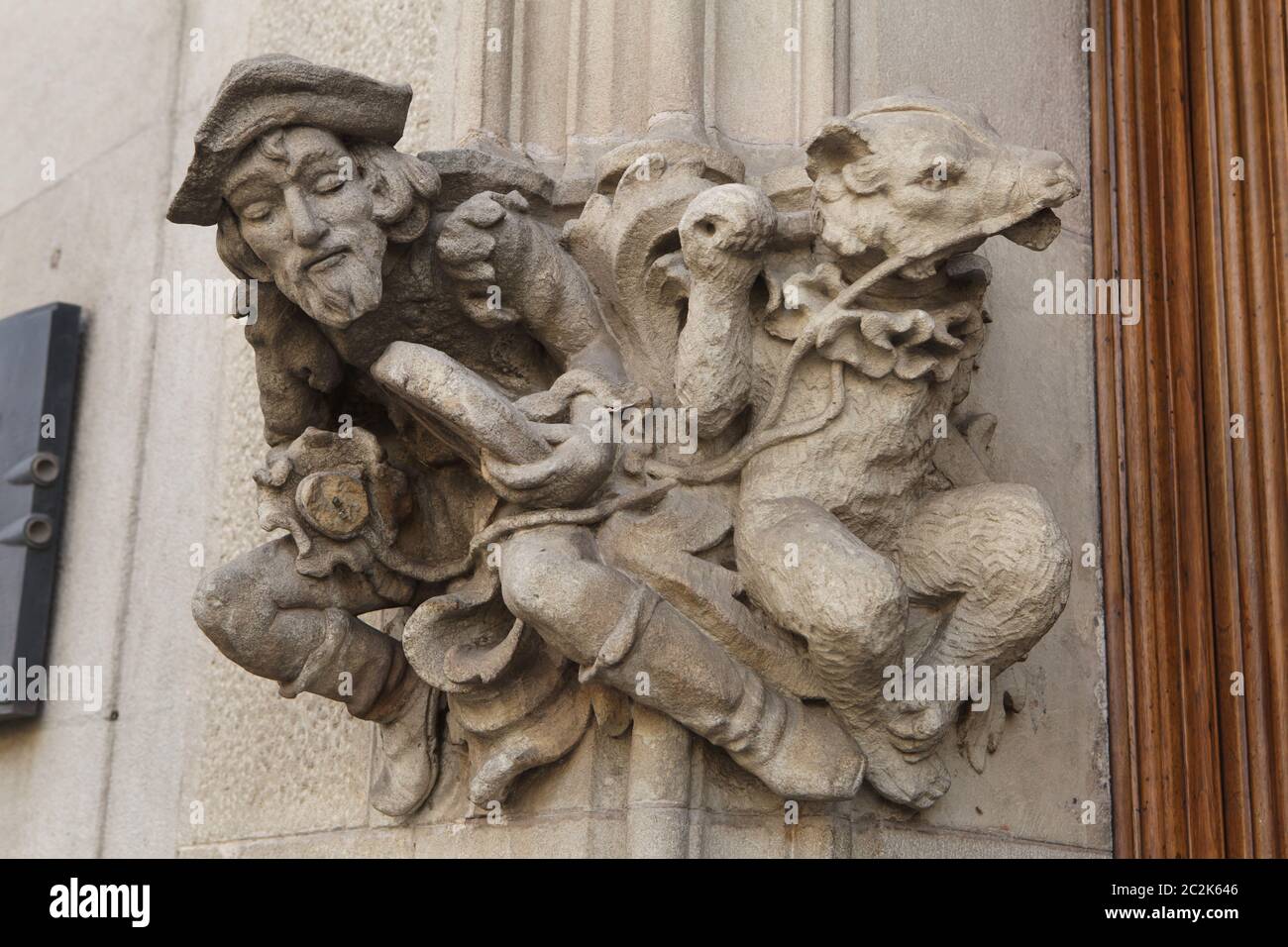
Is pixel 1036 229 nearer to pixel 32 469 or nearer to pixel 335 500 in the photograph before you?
pixel 335 500

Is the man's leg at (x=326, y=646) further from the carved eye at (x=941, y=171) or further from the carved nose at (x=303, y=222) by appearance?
the carved eye at (x=941, y=171)

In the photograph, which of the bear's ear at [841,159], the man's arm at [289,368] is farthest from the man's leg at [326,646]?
the bear's ear at [841,159]

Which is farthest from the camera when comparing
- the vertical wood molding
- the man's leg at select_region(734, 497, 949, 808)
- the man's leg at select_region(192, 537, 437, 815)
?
the vertical wood molding

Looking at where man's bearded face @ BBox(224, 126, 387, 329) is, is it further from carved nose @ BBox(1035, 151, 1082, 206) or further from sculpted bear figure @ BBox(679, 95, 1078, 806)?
carved nose @ BBox(1035, 151, 1082, 206)

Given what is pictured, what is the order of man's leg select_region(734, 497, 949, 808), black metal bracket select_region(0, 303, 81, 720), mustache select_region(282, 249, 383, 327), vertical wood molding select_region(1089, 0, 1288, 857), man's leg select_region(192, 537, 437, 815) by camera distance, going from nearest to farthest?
man's leg select_region(734, 497, 949, 808) → mustache select_region(282, 249, 383, 327) → man's leg select_region(192, 537, 437, 815) → vertical wood molding select_region(1089, 0, 1288, 857) → black metal bracket select_region(0, 303, 81, 720)

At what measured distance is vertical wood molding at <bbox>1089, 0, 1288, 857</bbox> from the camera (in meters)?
1.97

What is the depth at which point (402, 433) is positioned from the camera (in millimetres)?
1902

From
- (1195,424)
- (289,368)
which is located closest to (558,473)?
(289,368)

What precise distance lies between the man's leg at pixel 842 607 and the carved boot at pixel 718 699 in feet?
0.16

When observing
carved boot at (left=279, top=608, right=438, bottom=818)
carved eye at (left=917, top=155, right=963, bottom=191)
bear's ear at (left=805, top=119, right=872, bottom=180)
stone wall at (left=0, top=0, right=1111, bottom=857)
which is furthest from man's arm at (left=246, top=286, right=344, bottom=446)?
carved eye at (left=917, top=155, right=963, bottom=191)

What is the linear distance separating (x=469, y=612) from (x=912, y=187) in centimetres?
65

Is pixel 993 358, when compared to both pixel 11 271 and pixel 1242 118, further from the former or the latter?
pixel 11 271

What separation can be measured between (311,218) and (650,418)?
403mm
